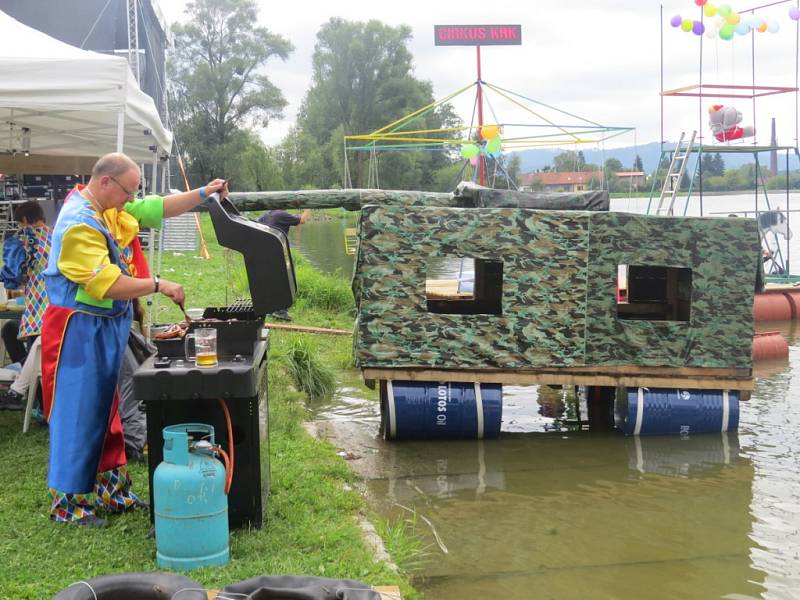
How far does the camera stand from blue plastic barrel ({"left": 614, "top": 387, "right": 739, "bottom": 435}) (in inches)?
318

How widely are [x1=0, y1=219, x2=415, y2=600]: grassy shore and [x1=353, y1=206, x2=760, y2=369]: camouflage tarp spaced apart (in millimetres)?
1359

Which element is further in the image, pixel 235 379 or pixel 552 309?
pixel 552 309

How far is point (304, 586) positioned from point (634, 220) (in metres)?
5.21

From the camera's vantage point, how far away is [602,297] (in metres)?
7.88

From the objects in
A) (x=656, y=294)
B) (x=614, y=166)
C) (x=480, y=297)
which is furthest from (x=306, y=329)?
(x=614, y=166)

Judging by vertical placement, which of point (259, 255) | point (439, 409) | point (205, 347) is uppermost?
point (259, 255)

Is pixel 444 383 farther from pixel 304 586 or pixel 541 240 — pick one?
pixel 304 586

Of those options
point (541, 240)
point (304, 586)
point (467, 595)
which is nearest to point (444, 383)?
point (541, 240)

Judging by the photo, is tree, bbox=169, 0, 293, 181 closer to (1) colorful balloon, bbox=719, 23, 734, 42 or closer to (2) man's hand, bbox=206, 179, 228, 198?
(1) colorful balloon, bbox=719, 23, 734, 42

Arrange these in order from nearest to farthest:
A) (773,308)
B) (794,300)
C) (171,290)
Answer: (171,290)
(773,308)
(794,300)

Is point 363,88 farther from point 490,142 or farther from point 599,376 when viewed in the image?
point 599,376

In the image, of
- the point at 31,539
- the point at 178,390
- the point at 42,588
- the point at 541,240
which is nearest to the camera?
the point at 42,588

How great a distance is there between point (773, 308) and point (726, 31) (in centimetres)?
555

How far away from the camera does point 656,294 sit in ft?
32.7
